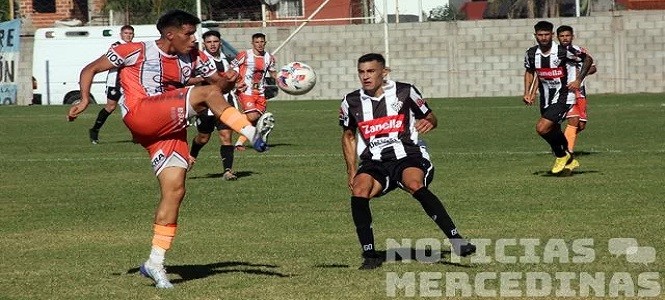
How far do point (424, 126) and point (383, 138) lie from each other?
0.34 metres

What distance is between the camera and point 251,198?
53.2ft

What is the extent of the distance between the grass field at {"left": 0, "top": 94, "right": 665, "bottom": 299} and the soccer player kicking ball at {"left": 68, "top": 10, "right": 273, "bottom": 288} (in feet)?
1.75

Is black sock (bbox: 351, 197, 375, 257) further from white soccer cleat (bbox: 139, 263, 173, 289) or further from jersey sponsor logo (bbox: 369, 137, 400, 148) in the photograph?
white soccer cleat (bbox: 139, 263, 173, 289)

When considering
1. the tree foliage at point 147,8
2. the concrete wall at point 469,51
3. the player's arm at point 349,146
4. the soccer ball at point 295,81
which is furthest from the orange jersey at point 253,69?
the tree foliage at point 147,8

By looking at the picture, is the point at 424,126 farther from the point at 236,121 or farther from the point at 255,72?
the point at 255,72

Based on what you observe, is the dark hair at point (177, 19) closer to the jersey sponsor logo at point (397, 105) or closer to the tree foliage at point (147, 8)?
the jersey sponsor logo at point (397, 105)

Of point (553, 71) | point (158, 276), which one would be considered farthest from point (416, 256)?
point (553, 71)

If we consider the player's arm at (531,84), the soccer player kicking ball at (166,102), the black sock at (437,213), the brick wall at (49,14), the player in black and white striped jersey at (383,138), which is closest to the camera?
the soccer player kicking ball at (166,102)

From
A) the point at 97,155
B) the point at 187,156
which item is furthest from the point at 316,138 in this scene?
the point at 187,156

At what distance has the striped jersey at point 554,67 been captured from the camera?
19.5 metres

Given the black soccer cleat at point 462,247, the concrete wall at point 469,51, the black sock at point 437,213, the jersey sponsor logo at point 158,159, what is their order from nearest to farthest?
the jersey sponsor logo at point 158,159, the black soccer cleat at point 462,247, the black sock at point 437,213, the concrete wall at point 469,51

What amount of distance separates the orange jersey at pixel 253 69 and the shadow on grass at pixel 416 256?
1231cm

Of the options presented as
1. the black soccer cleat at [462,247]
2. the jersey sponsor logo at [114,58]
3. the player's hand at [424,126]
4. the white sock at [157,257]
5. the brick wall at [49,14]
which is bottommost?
the black soccer cleat at [462,247]

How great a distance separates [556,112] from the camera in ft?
62.7
